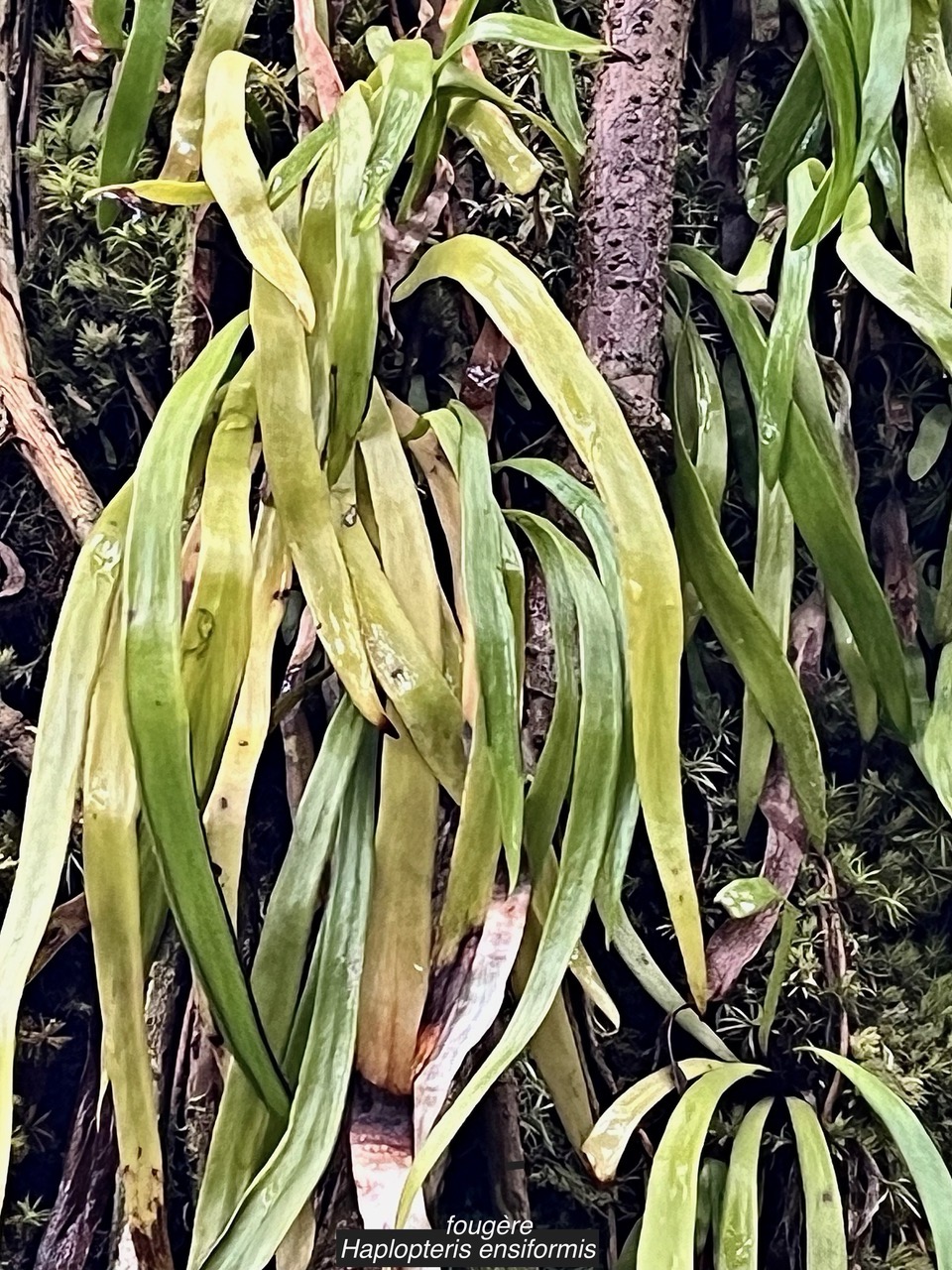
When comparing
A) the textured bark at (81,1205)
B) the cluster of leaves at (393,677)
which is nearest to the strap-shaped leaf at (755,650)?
the cluster of leaves at (393,677)

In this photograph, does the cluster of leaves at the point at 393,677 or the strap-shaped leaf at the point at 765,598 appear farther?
the strap-shaped leaf at the point at 765,598

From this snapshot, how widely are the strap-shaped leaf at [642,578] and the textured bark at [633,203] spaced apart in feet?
0.41

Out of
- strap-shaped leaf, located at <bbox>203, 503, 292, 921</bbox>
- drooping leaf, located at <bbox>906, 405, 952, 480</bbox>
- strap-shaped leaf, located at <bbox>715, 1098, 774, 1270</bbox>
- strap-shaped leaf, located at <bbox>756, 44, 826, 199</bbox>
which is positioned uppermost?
strap-shaped leaf, located at <bbox>756, 44, 826, 199</bbox>

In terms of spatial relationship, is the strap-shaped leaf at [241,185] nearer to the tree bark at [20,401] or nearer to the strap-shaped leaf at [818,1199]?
the tree bark at [20,401]

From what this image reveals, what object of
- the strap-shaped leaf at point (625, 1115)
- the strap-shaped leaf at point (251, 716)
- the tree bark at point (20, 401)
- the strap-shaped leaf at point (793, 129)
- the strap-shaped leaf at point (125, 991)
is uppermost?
the strap-shaped leaf at point (793, 129)

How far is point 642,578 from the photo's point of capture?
561 mm

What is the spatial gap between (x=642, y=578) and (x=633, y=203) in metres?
0.32

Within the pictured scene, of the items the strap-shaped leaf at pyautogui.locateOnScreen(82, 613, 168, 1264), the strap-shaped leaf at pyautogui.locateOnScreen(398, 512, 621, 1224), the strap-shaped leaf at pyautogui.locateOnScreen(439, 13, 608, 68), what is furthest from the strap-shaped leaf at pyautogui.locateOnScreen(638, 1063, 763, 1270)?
the strap-shaped leaf at pyautogui.locateOnScreen(439, 13, 608, 68)

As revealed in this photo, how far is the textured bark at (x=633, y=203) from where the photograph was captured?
0.71m

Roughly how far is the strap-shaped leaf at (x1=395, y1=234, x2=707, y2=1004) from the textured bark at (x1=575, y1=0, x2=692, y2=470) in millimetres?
124

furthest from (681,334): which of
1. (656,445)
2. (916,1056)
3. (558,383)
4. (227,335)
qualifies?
(916,1056)

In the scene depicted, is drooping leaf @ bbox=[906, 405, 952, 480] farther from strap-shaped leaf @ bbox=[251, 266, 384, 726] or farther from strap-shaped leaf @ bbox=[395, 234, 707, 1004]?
strap-shaped leaf @ bbox=[251, 266, 384, 726]

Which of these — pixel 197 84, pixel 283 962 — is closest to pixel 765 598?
pixel 283 962

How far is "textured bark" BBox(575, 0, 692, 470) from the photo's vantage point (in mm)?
715
